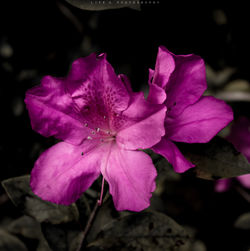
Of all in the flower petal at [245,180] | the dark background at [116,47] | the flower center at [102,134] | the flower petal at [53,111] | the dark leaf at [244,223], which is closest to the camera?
the flower petal at [53,111]

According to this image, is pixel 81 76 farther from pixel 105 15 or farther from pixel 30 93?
pixel 105 15

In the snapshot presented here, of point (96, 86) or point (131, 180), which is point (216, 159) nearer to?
point (131, 180)

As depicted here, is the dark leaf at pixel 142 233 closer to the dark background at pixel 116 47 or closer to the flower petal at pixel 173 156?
the flower petal at pixel 173 156

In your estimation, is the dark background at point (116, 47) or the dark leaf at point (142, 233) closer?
the dark leaf at point (142, 233)

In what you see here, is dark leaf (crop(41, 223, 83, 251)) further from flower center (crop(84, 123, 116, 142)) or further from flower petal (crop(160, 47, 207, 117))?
flower petal (crop(160, 47, 207, 117))

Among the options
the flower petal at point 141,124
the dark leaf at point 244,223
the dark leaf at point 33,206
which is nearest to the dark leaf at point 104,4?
the flower petal at point 141,124

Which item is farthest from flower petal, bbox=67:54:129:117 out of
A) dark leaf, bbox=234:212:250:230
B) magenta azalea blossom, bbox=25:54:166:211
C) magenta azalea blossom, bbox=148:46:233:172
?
dark leaf, bbox=234:212:250:230

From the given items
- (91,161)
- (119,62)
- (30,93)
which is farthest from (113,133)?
(119,62)
